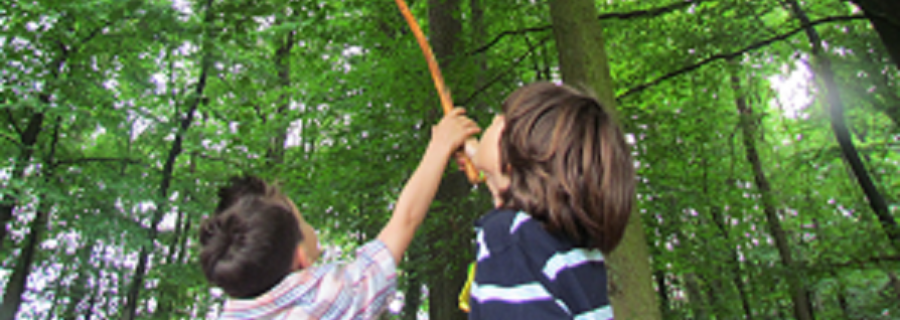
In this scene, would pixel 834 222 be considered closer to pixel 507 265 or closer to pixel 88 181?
pixel 507 265

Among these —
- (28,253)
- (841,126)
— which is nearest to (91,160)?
(28,253)

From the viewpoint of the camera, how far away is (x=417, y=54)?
509cm

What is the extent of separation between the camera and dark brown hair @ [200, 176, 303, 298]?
1414mm

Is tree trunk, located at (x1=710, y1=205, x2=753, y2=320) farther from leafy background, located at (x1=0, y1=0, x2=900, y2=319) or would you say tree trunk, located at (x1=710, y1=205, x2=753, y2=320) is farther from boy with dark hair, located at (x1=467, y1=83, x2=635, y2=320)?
boy with dark hair, located at (x1=467, y1=83, x2=635, y2=320)

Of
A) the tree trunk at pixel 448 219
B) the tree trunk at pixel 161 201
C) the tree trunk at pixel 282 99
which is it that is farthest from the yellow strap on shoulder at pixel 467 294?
the tree trunk at pixel 161 201

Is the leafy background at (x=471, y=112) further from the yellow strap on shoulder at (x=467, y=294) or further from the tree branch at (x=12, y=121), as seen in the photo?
the yellow strap on shoulder at (x=467, y=294)

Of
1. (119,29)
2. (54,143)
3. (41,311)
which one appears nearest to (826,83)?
(119,29)

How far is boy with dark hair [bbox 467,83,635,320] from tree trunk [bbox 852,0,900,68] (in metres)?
3.24

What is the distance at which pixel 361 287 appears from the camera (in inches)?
58.2

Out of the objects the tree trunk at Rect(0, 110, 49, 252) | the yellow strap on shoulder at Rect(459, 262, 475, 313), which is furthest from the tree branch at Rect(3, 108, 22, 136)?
the yellow strap on shoulder at Rect(459, 262, 475, 313)

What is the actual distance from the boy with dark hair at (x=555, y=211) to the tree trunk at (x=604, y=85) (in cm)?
125

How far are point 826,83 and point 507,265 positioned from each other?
8.13m

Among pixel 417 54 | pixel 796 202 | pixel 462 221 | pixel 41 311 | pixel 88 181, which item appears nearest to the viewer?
pixel 417 54

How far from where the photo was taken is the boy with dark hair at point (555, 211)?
1.19 metres
